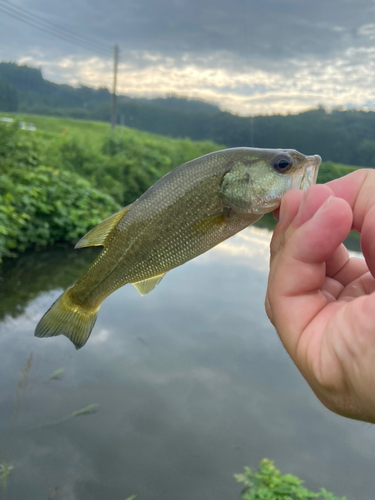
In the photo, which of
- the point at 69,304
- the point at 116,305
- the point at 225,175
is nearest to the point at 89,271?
the point at 69,304

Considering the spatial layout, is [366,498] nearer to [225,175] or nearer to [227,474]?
[227,474]

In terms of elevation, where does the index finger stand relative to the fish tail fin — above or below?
above

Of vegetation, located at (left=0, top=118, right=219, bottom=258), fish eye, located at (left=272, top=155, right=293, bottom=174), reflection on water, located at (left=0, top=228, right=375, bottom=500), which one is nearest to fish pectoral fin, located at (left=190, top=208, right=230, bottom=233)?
fish eye, located at (left=272, top=155, right=293, bottom=174)

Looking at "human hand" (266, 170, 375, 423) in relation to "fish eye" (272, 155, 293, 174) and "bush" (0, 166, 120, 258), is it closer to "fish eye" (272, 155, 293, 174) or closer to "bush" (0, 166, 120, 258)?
"fish eye" (272, 155, 293, 174)

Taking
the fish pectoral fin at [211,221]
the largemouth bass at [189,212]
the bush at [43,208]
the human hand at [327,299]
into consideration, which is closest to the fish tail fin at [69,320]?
the largemouth bass at [189,212]

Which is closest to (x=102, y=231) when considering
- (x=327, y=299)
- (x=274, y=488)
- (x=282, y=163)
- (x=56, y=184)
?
(x=282, y=163)

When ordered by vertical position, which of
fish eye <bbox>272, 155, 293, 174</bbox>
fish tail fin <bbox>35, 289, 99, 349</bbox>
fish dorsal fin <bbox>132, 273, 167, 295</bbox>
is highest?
fish eye <bbox>272, 155, 293, 174</bbox>
